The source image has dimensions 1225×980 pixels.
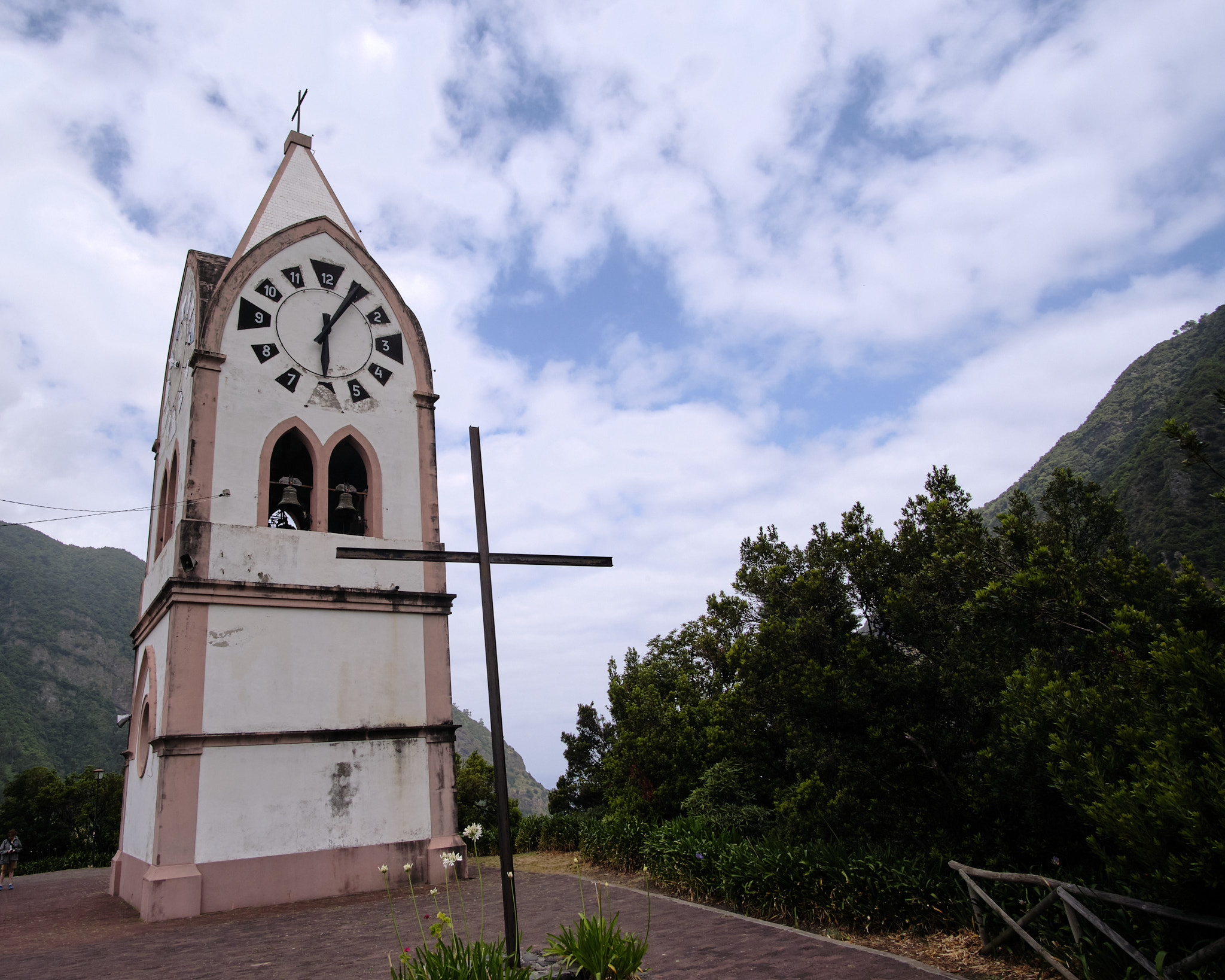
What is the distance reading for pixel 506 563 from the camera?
21.1 feet

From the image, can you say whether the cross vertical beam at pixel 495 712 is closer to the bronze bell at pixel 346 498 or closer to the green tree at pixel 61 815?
the bronze bell at pixel 346 498

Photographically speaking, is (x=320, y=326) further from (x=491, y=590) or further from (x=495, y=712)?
(x=495, y=712)

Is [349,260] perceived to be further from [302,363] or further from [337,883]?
[337,883]

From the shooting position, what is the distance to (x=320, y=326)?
14031 millimetres

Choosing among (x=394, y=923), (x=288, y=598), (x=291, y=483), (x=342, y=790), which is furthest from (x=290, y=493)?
(x=394, y=923)

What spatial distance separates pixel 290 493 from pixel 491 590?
305 inches

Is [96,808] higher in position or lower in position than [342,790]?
higher

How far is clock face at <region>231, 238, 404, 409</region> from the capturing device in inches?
527

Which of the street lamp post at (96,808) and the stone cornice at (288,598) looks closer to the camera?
the stone cornice at (288,598)

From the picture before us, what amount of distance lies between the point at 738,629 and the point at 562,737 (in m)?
11.6

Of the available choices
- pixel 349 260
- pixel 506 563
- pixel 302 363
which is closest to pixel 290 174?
pixel 349 260

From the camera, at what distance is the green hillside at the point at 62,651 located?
54438mm

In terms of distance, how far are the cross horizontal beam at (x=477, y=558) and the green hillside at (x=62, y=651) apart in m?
51.2

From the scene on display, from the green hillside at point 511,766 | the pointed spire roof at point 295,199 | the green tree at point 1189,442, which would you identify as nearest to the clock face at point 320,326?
the pointed spire roof at point 295,199
